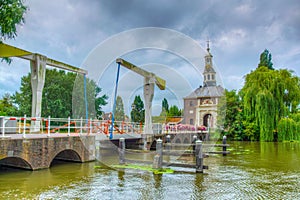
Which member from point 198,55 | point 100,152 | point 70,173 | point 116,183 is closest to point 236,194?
point 116,183

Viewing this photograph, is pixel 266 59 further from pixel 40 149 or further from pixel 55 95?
pixel 40 149

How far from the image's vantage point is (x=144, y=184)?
840cm

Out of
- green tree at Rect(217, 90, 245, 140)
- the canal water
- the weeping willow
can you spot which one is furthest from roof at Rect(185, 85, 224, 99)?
the canal water

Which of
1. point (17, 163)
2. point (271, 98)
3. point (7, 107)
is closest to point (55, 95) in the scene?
point (7, 107)

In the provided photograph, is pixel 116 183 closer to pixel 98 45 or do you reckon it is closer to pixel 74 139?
pixel 74 139

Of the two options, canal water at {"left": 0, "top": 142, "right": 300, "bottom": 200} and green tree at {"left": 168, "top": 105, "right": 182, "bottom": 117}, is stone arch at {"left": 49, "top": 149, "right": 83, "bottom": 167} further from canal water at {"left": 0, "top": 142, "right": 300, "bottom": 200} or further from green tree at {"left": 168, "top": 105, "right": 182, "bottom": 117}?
green tree at {"left": 168, "top": 105, "right": 182, "bottom": 117}

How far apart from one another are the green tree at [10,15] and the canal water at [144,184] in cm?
502

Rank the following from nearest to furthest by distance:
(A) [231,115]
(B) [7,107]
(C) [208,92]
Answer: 1. (B) [7,107]
2. (A) [231,115]
3. (C) [208,92]

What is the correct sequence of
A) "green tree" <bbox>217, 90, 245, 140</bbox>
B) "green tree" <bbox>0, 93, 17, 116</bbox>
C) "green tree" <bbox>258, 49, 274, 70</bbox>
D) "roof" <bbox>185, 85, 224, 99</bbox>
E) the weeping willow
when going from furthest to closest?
1. "roof" <bbox>185, 85, 224, 99</bbox>
2. "green tree" <bbox>258, 49, 274, 70</bbox>
3. "green tree" <bbox>217, 90, 245, 140</bbox>
4. the weeping willow
5. "green tree" <bbox>0, 93, 17, 116</bbox>

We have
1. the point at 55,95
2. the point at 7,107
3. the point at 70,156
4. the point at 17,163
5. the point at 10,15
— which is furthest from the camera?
the point at 7,107

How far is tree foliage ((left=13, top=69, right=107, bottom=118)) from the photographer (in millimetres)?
27656

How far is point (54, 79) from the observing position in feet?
97.0

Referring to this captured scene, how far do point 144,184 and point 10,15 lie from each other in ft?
23.7

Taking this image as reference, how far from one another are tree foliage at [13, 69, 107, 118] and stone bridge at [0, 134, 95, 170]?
1641cm
